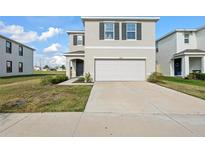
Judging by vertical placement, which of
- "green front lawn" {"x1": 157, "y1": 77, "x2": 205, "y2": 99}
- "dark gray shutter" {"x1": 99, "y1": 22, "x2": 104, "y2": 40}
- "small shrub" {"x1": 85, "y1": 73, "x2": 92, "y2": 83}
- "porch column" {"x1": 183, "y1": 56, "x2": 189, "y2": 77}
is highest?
"dark gray shutter" {"x1": 99, "y1": 22, "x2": 104, "y2": 40}

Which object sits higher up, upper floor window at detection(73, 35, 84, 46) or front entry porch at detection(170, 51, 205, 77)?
upper floor window at detection(73, 35, 84, 46)

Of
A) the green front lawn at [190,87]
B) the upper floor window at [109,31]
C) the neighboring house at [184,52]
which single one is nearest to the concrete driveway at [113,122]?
the green front lawn at [190,87]

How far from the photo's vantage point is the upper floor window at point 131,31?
712 inches

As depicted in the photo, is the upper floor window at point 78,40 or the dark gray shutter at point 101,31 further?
the upper floor window at point 78,40

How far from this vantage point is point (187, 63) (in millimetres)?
22609

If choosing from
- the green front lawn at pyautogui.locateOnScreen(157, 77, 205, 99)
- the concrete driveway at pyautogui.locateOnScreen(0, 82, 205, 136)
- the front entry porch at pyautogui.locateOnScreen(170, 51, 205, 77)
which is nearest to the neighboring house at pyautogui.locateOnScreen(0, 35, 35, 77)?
the green front lawn at pyautogui.locateOnScreen(157, 77, 205, 99)

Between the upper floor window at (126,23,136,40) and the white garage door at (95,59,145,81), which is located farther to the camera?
the white garage door at (95,59,145,81)

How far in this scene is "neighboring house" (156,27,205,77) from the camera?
74.6ft

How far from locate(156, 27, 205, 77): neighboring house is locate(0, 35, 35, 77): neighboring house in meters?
25.1

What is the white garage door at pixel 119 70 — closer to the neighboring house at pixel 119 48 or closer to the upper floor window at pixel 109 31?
the neighboring house at pixel 119 48

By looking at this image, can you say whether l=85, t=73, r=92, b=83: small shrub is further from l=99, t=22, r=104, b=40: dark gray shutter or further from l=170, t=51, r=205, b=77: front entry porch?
l=170, t=51, r=205, b=77: front entry porch
